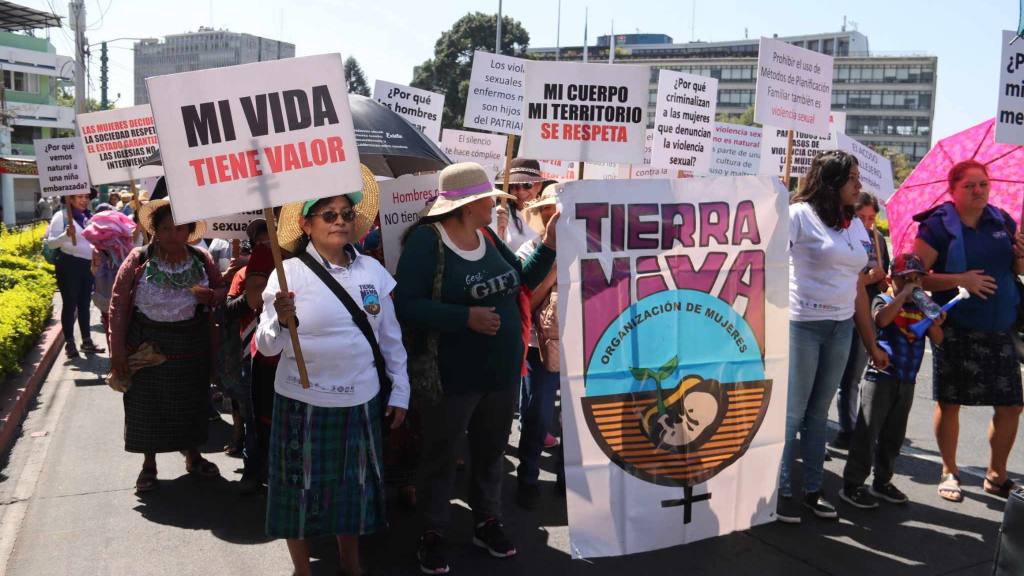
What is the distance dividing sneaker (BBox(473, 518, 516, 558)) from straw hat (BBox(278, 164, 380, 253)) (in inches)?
60.2

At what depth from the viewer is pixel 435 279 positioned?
13.7 ft

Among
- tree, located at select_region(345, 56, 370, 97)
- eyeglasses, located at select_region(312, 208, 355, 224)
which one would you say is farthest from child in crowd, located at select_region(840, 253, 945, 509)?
tree, located at select_region(345, 56, 370, 97)

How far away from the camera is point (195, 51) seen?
177 m

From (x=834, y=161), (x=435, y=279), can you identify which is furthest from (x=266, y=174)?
(x=834, y=161)

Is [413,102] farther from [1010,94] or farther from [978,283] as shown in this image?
[978,283]

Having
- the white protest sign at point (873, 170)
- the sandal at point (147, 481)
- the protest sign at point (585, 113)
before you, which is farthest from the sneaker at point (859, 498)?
the sandal at point (147, 481)

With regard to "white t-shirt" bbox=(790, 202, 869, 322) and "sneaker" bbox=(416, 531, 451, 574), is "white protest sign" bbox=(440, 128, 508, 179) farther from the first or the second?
"sneaker" bbox=(416, 531, 451, 574)

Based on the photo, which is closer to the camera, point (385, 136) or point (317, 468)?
point (317, 468)

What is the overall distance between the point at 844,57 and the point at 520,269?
415 ft

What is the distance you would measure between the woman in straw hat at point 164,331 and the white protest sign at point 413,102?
4.99m

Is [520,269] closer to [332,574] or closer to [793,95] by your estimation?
[332,574]

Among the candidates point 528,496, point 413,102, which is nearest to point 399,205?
point 528,496

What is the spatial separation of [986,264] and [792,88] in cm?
189

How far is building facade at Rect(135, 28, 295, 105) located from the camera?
165250 millimetres
